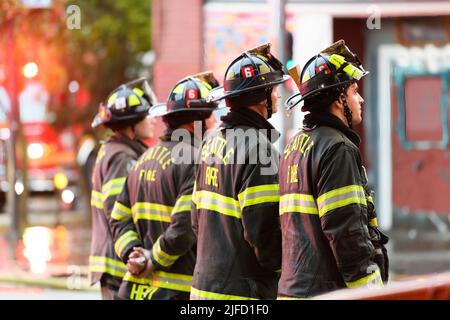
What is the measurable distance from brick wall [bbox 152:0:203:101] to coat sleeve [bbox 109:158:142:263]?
10421 millimetres

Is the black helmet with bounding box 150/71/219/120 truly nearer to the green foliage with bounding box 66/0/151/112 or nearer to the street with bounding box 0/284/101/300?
the street with bounding box 0/284/101/300

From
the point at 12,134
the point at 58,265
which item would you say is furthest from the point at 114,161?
Result: the point at 12,134

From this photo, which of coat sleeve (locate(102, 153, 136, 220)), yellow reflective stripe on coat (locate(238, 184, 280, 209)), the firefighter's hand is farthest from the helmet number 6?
coat sleeve (locate(102, 153, 136, 220))

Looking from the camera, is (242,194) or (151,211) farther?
(151,211)

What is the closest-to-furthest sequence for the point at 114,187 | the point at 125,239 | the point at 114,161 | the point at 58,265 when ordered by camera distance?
1. the point at 125,239
2. the point at 114,187
3. the point at 114,161
4. the point at 58,265

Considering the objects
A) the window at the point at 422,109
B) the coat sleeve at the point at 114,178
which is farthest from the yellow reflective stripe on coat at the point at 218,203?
the window at the point at 422,109

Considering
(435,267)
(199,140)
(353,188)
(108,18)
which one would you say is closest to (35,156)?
(108,18)

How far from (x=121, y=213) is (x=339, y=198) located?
2089mm

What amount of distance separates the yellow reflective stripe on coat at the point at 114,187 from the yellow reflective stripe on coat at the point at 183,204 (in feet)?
3.04

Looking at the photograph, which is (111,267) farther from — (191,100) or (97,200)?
(191,100)

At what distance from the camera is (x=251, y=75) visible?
5.18 metres

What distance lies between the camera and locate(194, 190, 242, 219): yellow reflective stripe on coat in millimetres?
4988

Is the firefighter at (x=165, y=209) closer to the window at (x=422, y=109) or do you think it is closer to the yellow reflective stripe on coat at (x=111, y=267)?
the yellow reflective stripe on coat at (x=111, y=267)
